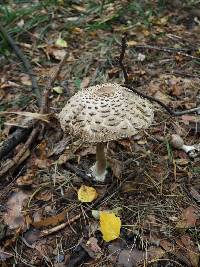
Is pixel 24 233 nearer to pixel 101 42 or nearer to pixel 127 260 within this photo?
pixel 127 260

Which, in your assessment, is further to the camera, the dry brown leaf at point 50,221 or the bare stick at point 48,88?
the bare stick at point 48,88

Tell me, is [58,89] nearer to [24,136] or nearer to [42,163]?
[24,136]

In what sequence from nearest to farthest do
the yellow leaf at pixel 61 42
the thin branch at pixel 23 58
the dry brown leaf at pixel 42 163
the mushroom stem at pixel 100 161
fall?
1. the mushroom stem at pixel 100 161
2. the dry brown leaf at pixel 42 163
3. the thin branch at pixel 23 58
4. the yellow leaf at pixel 61 42

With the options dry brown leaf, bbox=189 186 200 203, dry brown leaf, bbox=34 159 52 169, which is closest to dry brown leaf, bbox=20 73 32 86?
dry brown leaf, bbox=34 159 52 169

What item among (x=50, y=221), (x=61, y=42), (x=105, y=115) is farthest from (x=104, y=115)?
(x=61, y=42)

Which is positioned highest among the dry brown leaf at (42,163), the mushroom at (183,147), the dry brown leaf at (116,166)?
the mushroom at (183,147)

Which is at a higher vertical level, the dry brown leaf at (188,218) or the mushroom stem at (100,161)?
the mushroom stem at (100,161)

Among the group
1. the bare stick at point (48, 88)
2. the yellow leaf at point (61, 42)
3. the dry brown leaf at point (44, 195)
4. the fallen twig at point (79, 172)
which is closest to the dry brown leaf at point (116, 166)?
the fallen twig at point (79, 172)

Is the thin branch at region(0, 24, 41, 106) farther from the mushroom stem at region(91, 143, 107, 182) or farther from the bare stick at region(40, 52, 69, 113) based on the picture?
the mushroom stem at region(91, 143, 107, 182)

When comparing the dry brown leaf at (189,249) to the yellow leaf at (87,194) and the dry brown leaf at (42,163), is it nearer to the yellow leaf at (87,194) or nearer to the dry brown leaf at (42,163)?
the yellow leaf at (87,194)
